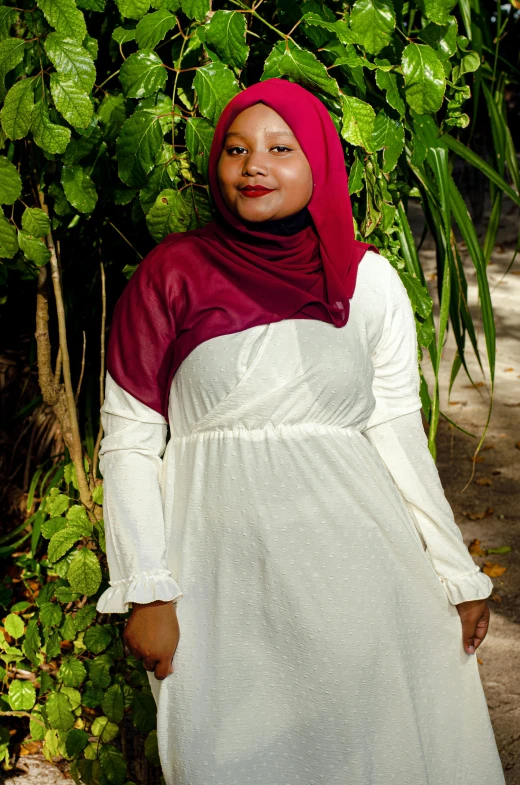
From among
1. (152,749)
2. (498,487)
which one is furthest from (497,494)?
(152,749)

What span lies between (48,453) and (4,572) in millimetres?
460

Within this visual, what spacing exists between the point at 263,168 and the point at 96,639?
4.17 ft

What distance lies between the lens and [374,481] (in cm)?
168

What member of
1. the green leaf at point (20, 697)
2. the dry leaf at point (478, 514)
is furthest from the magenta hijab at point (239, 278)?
the dry leaf at point (478, 514)

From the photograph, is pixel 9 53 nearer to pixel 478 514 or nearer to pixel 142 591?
pixel 142 591

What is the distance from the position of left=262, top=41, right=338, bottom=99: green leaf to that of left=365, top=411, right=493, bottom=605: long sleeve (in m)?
0.69

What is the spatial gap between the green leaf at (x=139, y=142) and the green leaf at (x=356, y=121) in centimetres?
38

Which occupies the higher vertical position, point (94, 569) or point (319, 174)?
point (319, 174)

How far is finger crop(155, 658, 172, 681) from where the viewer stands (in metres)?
1.57

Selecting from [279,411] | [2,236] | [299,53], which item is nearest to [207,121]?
[299,53]

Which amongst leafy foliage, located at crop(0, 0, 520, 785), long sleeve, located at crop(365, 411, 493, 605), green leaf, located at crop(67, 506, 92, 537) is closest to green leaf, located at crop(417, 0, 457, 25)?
leafy foliage, located at crop(0, 0, 520, 785)

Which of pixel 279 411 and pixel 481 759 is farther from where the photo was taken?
pixel 481 759

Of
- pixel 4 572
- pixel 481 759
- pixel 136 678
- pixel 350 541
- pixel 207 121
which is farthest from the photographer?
pixel 4 572

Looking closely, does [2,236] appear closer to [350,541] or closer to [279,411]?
[279,411]
